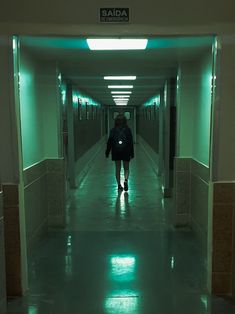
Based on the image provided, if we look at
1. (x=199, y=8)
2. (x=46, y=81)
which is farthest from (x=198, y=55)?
(x=46, y=81)

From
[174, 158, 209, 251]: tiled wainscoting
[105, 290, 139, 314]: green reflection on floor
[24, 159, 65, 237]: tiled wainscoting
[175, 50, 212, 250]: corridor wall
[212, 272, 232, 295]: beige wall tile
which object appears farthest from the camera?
[175, 50, 212, 250]: corridor wall

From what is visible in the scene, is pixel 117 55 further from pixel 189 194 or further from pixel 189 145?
pixel 189 194

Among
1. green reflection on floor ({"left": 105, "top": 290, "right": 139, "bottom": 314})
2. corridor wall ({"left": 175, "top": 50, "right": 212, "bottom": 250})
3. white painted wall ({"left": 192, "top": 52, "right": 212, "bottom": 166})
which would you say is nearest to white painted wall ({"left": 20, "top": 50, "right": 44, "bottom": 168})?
green reflection on floor ({"left": 105, "top": 290, "right": 139, "bottom": 314})

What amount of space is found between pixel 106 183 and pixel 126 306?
21.8ft

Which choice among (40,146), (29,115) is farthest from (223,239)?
(40,146)

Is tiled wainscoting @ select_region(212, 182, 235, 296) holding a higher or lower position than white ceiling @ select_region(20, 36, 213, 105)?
lower

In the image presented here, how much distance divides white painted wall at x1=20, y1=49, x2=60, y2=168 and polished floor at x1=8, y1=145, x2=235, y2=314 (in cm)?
129

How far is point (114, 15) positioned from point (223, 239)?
2210 mm

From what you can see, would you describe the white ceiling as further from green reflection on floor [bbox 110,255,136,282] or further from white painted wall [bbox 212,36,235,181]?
green reflection on floor [bbox 110,255,136,282]

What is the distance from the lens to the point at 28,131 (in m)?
4.58

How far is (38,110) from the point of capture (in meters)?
5.25

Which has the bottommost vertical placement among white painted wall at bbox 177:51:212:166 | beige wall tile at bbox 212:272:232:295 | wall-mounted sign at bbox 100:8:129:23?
beige wall tile at bbox 212:272:232:295

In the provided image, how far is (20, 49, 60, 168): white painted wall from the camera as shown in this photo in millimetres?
4488

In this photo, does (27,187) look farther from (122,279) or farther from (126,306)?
(126,306)
